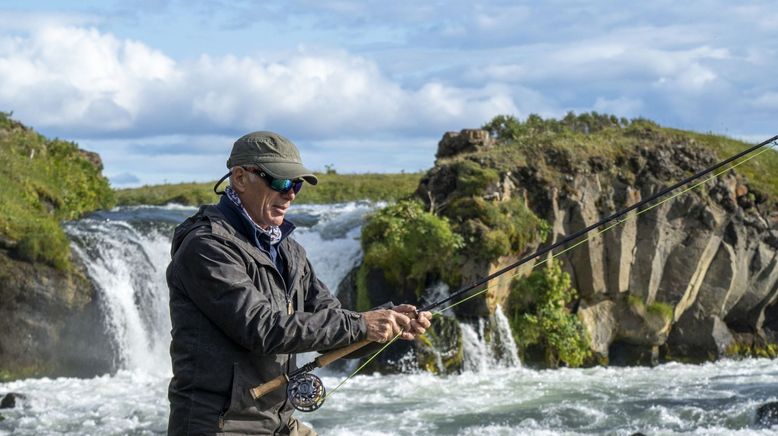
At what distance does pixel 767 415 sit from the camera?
1380cm

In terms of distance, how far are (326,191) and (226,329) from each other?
29.1 metres

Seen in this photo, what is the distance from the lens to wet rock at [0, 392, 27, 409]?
48.3ft

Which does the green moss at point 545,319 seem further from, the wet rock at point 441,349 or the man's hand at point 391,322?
the man's hand at point 391,322

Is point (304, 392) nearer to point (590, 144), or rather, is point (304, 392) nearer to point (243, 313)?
point (243, 313)

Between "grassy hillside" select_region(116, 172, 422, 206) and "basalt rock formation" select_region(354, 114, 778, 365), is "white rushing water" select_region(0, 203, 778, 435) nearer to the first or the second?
"basalt rock formation" select_region(354, 114, 778, 365)

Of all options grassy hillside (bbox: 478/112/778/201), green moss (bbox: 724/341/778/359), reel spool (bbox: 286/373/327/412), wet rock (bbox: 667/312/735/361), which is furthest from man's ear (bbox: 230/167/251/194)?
green moss (bbox: 724/341/778/359)

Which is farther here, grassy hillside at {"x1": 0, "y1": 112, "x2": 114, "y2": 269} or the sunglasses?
grassy hillside at {"x1": 0, "y1": 112, "x2": 114, "y2": 269}

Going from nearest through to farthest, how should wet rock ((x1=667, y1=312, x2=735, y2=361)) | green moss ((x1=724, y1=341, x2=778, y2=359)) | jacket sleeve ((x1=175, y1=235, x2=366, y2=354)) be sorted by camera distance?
jacket sleeve ((x1=175, y1=235, x2=366, y2=354)) < wet rock ((x1=667, y1=312, x2=735, y2=361)) < green moss ((x1=724, y1=341, x2=778, y2=359))

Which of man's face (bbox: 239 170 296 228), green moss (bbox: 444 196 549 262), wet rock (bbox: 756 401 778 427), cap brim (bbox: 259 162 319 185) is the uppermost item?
green moss (bbox: 444 196 549 262)

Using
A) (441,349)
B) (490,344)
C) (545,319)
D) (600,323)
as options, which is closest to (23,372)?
(441,349)

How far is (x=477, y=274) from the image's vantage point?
17750 mm

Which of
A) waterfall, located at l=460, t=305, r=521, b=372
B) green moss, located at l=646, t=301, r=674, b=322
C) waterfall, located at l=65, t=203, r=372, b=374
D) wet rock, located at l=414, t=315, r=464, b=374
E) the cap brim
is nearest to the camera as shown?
the cap brim

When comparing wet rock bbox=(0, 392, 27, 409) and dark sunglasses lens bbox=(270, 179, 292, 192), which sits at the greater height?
dark sunglasses lens bbox=(270, 179, 292, 192)

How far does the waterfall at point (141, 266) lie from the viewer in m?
17.8
